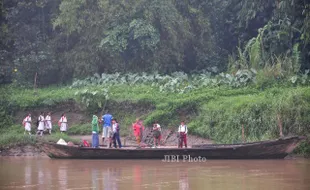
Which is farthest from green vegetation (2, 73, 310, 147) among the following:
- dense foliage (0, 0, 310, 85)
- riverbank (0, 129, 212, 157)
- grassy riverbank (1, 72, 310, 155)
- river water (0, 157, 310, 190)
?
river water (0, 157, 310, 190)

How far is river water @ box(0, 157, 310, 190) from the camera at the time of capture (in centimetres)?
1489

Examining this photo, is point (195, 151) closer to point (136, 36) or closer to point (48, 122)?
point (48, 122)

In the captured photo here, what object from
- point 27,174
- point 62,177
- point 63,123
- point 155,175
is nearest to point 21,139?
point 63,123

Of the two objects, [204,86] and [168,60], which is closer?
[204,86]

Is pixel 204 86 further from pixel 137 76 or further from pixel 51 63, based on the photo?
pixel 51 63

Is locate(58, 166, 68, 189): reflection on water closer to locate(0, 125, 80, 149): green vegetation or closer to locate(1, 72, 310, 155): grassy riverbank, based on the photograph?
locate(0, 125, 80, 149): green vegetation

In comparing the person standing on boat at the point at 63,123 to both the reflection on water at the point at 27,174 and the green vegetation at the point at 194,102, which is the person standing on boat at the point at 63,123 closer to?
the green vegetation at the point at 194,102

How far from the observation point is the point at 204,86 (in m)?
26.8

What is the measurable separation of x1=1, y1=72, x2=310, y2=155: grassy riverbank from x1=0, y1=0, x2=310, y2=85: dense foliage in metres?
1.61

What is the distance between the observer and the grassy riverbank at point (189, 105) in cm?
2122

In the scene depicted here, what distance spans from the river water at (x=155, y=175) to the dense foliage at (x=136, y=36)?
367 inches

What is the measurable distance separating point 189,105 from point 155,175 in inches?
341

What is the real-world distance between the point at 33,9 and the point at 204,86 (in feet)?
39.4

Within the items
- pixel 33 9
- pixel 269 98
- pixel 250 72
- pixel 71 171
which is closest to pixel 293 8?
pixel 250 72
